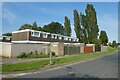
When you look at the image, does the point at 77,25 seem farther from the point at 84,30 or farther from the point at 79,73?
the point at 79,73

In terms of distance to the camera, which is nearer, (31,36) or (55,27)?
(31,36)

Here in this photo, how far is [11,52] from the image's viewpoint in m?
27.0

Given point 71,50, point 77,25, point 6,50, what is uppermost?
point 77,25

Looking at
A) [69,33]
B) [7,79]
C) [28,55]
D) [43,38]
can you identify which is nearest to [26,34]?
[43,38]

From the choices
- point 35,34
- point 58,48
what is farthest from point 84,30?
point 58,48

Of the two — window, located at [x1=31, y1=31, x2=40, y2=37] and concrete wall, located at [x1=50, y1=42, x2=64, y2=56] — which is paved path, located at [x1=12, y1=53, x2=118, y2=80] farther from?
window, located at [x1=31, y1=31, x2=40, y2=37]

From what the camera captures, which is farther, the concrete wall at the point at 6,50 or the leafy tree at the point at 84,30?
the leafy tree at the point at 84,30

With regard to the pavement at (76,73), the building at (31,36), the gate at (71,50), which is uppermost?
the building at (31,36)

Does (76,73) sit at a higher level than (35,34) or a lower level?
lower

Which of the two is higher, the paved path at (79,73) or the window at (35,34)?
the window at (35,34)

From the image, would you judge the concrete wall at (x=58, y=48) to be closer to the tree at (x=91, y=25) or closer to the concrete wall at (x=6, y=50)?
the concrete wall at (x=6, y=50)

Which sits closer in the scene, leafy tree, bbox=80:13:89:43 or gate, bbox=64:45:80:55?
gate, bbox=64:45:80:55

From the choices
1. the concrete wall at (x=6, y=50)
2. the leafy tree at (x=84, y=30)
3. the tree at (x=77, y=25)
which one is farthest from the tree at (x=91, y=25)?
the concrete wall at (x=6, y=50)

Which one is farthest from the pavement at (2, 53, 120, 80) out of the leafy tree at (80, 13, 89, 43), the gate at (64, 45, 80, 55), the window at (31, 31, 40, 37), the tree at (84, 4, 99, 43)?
the leafy tree at (80, 13, 89, 43)
